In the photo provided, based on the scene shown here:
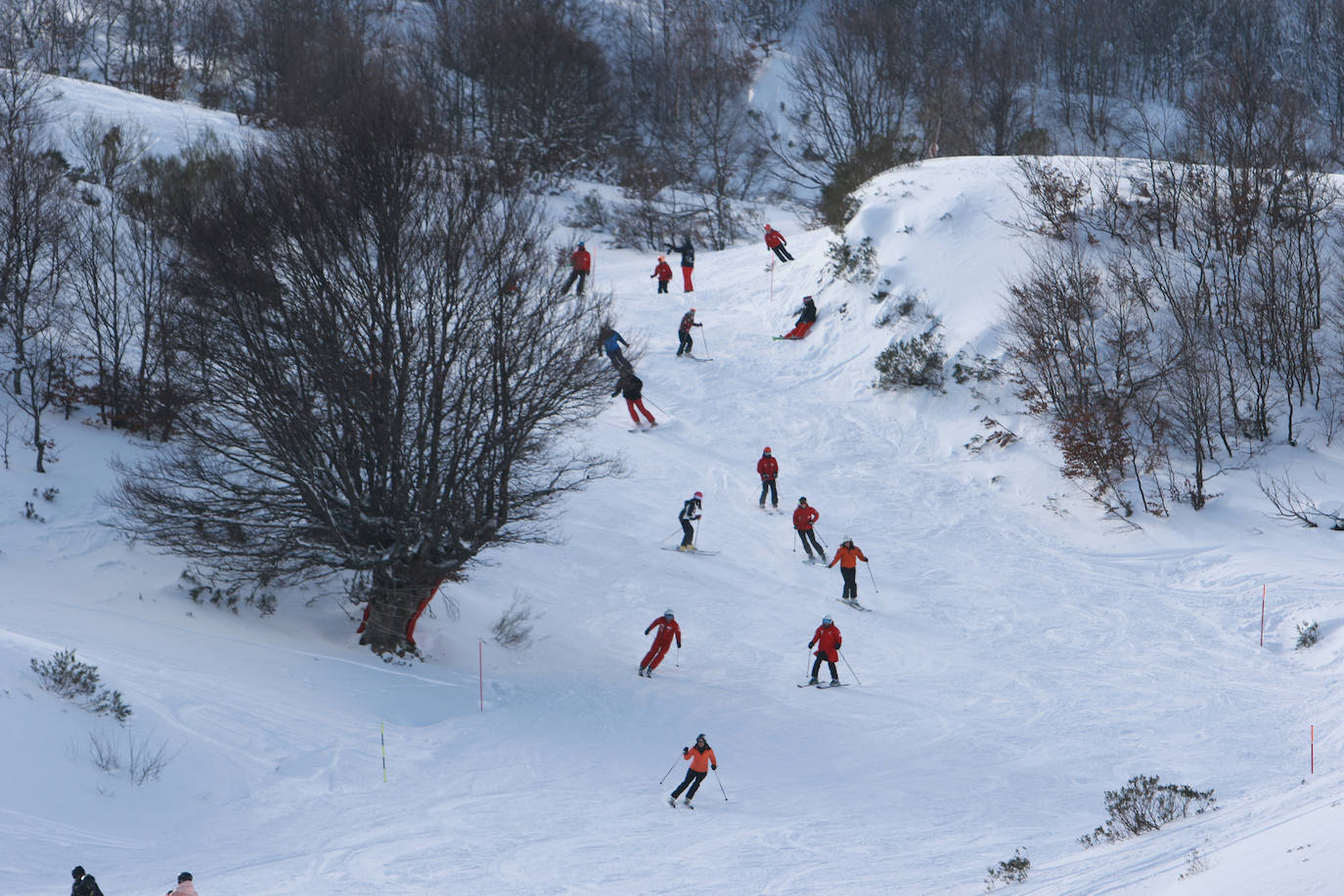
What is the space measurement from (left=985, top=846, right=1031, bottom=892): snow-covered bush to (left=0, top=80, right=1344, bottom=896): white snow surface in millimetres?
132

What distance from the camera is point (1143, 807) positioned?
11.2 meters

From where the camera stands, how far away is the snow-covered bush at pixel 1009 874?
9.23 meters

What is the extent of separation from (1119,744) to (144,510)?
43.6 ft

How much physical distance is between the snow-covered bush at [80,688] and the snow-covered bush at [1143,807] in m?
9.86

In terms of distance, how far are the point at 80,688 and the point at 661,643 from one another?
7.59 m

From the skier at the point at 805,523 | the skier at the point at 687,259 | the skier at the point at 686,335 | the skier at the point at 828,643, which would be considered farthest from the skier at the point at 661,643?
the skier at the point at 687,259

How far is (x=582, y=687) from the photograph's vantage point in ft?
51.5

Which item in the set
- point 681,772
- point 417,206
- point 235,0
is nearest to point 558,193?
point 235,0

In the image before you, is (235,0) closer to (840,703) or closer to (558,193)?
(558,193)

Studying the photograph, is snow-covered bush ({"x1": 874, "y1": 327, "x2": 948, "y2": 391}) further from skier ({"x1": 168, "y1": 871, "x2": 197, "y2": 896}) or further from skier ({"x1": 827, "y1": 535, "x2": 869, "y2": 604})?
skier ({"x1": 168, "y1": 871, "x2": 197, "y2": 896})

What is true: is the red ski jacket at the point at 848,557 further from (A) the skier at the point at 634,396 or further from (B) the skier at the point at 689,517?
(A) the skier at the point at 634,396

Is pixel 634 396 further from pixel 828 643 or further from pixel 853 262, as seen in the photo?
pixel 828 643

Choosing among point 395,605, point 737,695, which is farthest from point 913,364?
point 395,605

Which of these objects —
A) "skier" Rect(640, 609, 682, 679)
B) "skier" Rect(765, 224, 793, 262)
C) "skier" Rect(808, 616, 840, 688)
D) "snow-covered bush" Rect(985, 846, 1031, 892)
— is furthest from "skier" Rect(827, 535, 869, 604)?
"skier" Rect(765, 224, 793, 262)
